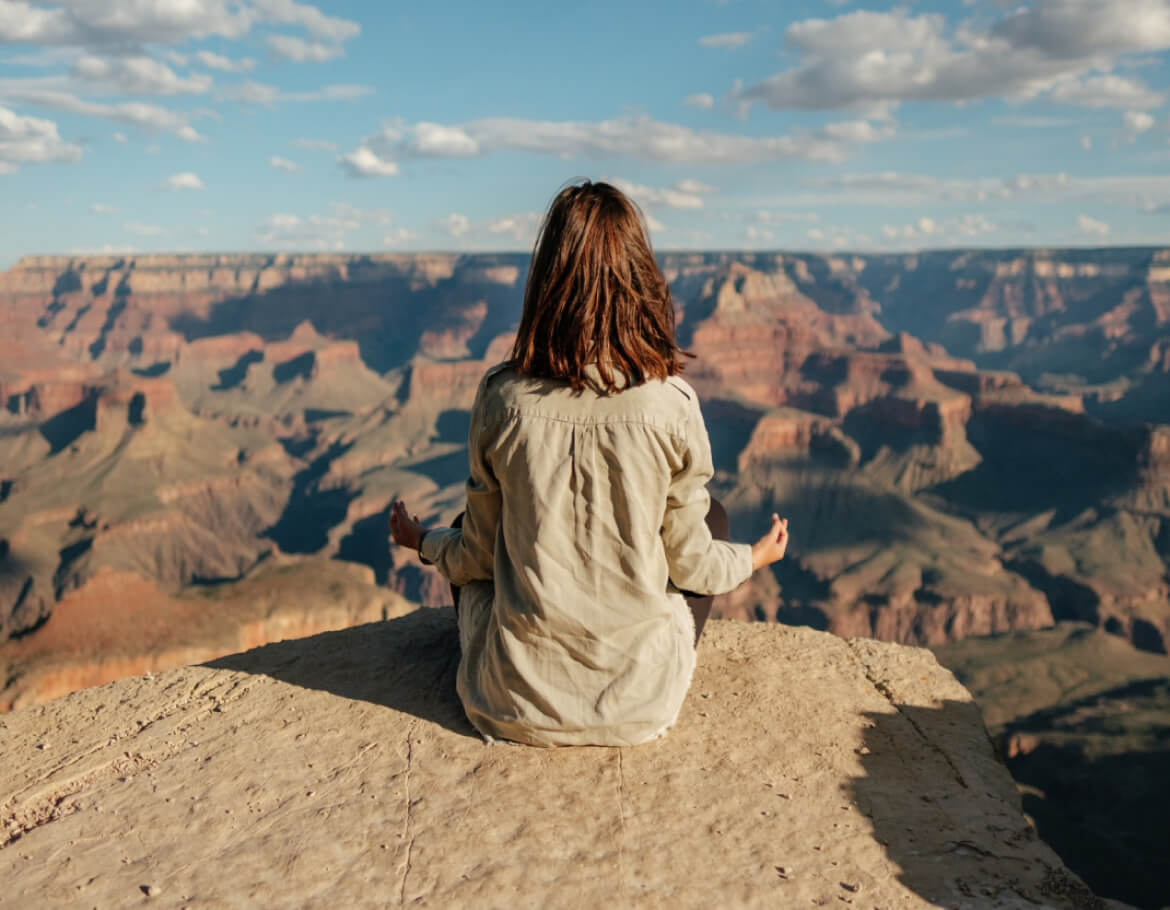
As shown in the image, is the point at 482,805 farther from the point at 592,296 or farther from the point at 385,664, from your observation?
the point at 592,296

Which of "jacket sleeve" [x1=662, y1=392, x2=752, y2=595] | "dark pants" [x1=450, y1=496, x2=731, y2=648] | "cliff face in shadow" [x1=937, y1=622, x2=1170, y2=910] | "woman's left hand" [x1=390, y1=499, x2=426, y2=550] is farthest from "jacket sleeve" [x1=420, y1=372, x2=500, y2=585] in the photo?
"cliff face in shadow" [x1=937, y1=622, x2=1170, y2=910]

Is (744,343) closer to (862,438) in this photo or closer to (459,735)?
(862,438)

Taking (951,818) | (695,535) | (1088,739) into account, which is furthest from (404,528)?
(1088,739)

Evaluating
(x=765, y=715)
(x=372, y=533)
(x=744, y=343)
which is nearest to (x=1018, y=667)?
(x=765, y=715)

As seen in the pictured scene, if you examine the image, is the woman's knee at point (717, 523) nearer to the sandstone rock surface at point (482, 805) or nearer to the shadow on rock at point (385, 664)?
the sandstone rock surface at point (482, 805)

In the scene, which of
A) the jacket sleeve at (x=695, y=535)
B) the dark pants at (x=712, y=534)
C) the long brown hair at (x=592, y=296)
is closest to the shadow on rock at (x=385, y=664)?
the dark pants at (x=712, y=534)

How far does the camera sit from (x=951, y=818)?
4.33 m

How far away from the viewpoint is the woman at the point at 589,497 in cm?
365

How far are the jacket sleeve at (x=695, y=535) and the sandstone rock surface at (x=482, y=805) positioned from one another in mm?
1025

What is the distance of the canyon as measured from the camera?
57031 mm

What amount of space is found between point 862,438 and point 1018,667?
4929 cm

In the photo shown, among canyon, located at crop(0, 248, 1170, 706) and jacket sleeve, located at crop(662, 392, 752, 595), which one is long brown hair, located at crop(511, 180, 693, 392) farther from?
canyon, located at crop(0, 248, 1170, 706)

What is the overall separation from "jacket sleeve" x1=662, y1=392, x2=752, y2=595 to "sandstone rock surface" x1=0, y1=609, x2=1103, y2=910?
1.02 m

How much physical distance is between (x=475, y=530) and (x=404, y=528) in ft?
2.53
